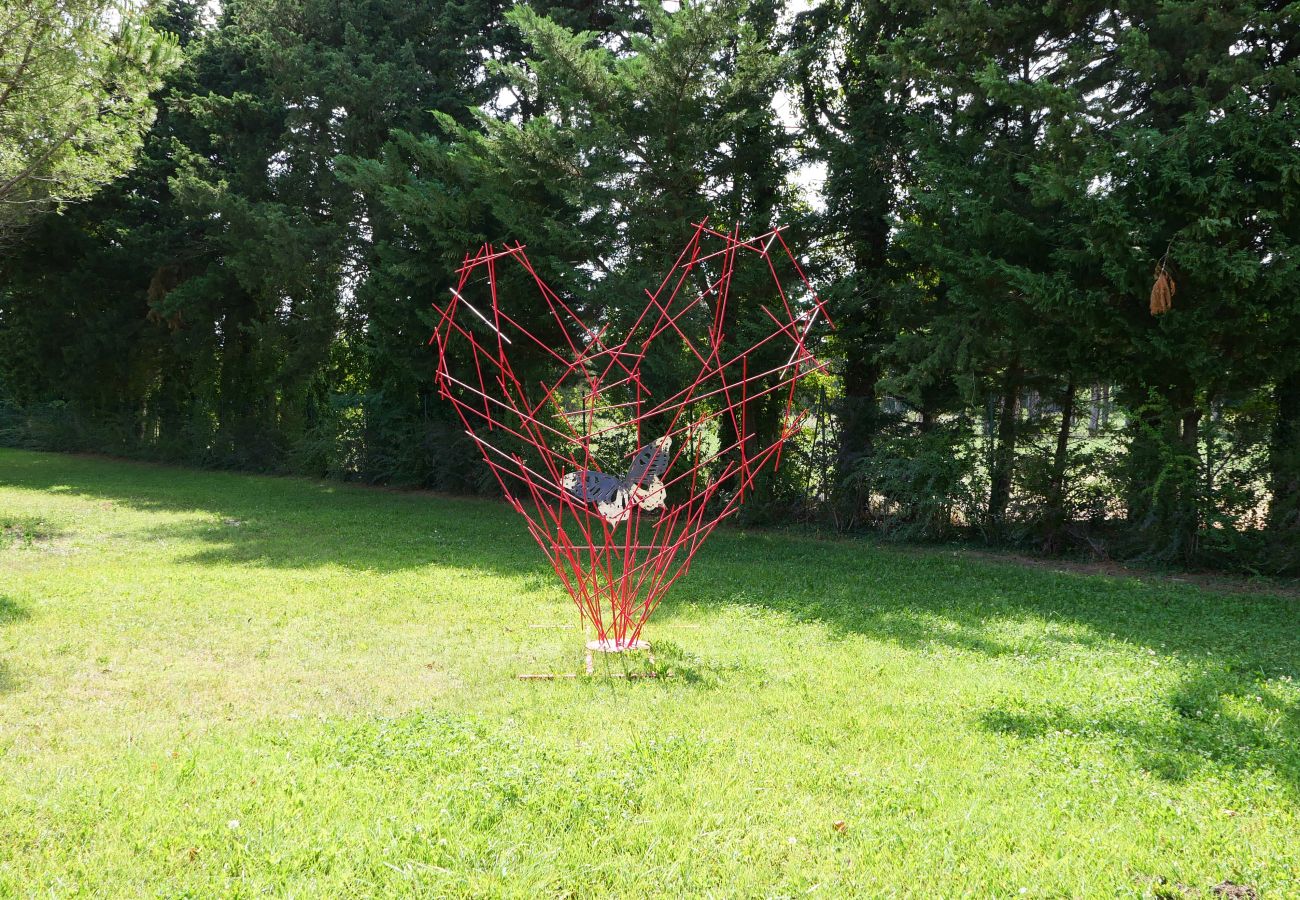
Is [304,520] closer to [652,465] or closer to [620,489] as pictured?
[620,489]

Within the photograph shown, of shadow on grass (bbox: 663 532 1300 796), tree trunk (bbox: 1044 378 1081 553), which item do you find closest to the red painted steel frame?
shadow on grass (bbox: 663 532 1300 796)

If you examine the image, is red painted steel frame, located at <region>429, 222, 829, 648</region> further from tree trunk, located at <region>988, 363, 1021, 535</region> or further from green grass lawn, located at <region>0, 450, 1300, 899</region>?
tree trunk, located at <region>988, 363, 1021, 535</region>

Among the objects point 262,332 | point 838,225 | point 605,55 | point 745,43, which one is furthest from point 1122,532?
point 262,332

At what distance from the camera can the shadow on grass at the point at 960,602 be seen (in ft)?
13.2

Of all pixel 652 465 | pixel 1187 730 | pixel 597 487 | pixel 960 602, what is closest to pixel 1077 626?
pixel 960 602

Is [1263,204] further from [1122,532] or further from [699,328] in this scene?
[699,328]

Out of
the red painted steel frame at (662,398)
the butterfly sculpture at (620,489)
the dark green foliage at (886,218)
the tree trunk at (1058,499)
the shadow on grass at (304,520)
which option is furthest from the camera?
the tree trunk at (1058,499)

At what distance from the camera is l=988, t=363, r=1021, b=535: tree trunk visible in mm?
9344

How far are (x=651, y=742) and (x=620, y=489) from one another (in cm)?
206

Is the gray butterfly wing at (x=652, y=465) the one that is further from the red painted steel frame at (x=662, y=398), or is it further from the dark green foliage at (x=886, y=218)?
the dark green foliage at (x=886, y=218)

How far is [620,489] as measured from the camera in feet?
18.3

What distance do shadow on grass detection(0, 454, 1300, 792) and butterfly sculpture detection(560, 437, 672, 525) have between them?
98cm

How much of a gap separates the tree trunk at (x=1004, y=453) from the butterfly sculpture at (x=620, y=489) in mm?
5091

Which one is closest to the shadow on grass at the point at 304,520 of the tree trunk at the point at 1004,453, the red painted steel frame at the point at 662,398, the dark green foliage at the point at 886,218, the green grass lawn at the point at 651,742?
the red painted steel frame at the point at 662,398
